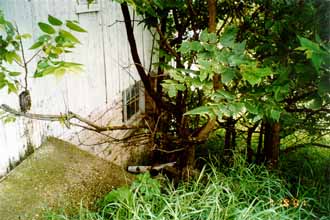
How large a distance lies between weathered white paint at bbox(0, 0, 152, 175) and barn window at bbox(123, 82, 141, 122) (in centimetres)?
15

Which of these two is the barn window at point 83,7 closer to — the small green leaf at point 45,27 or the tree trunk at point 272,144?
the small green leaf at point 45,27

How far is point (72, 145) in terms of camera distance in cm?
342

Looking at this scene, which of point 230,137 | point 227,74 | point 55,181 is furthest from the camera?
point 230,137

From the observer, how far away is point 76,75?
3.48m

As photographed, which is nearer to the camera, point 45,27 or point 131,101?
point 45,27

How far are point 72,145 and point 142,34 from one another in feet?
7.10

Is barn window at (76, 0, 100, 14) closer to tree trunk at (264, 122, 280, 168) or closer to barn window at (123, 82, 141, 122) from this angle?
barn window at (123, 82, 141, 122)

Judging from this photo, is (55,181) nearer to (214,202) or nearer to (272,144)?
(214,202)

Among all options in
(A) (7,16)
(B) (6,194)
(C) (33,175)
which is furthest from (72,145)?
(A) (7,16)

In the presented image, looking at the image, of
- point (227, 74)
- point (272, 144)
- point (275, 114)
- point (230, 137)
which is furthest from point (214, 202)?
point (230, 137)

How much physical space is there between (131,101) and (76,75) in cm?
166

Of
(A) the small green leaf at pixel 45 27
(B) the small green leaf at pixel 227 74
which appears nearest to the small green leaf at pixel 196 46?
(B) the small green leaf at pixel 227 74

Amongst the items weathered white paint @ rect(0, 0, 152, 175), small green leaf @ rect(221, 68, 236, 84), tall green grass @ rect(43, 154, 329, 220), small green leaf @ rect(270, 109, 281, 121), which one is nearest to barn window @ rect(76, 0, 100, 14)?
weathered white paint @ rect(0, 0, 152, 175)

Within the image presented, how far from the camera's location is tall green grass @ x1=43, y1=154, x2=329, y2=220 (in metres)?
2.38
